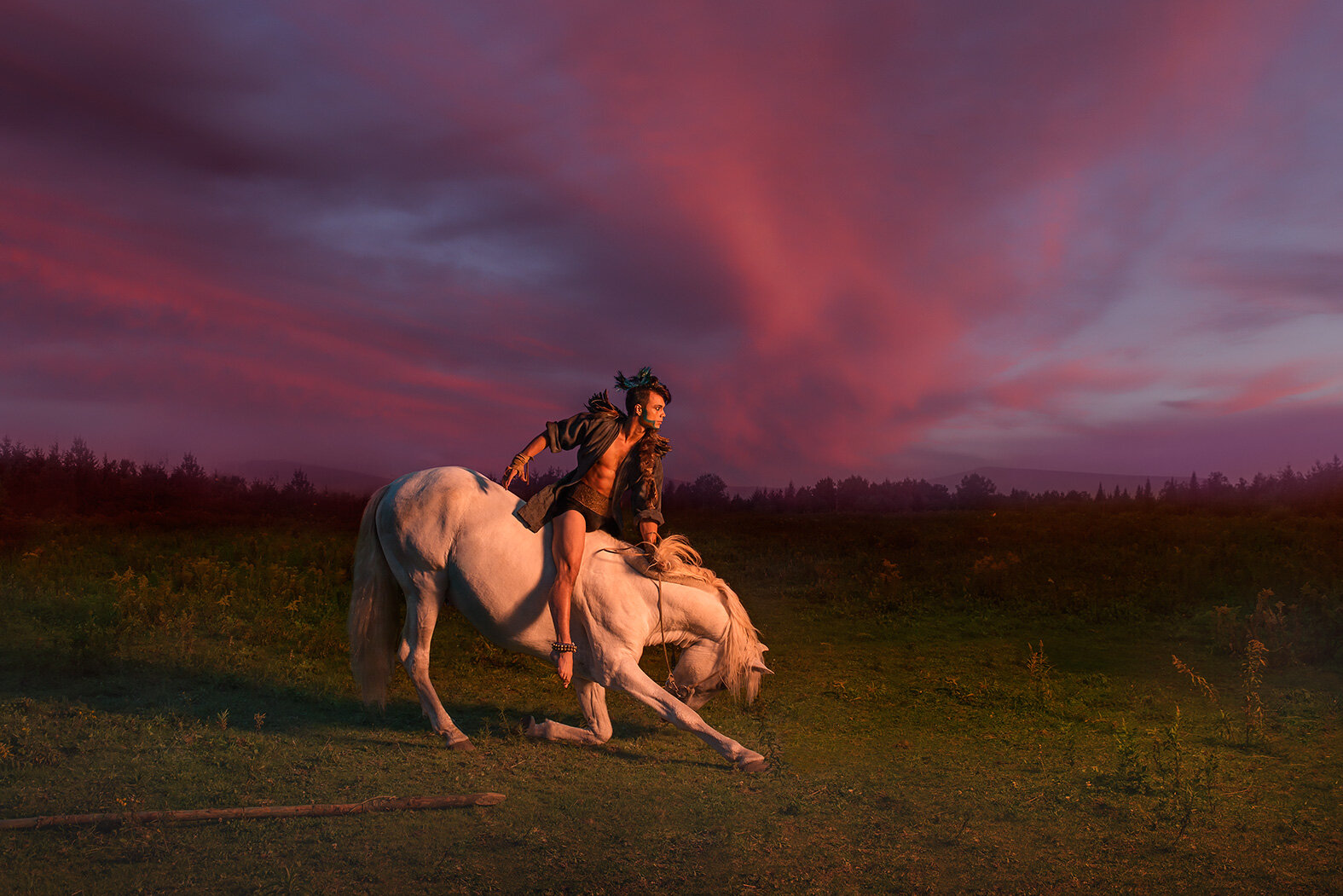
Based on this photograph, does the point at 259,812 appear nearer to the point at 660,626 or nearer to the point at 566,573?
the point at 566,573

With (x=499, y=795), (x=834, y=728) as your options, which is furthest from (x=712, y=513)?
(x=499, y=795)

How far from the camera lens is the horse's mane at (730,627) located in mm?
5492

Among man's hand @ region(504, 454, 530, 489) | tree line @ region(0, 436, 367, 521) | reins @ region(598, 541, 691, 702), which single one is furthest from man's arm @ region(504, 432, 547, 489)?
tree line @ region(0, 436, 367, 521)

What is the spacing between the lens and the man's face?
552 cm

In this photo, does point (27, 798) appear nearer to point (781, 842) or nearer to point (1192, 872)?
point (781, 842)

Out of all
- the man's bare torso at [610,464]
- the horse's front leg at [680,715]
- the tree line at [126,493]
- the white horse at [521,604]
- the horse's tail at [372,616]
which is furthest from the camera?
the tree line at [126,493]

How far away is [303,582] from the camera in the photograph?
1082 centimetres

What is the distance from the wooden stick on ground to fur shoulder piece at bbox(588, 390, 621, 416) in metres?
2.49

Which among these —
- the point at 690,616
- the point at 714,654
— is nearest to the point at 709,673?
the point at 714,654

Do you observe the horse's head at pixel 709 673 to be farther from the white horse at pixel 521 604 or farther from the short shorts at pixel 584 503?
the short shorts at pixel 584 503

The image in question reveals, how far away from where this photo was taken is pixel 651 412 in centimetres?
554

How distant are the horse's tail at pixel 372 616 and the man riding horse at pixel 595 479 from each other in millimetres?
1157

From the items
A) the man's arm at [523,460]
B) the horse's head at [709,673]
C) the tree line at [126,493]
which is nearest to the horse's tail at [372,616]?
the man's arm at [523,460]

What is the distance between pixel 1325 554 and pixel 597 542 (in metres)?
13.3
